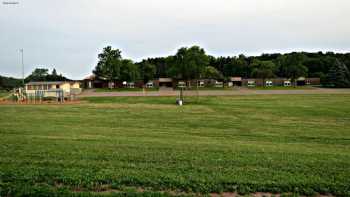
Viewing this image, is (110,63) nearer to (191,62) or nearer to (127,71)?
(127,71)

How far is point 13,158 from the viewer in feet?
21.1

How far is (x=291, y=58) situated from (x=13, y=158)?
92569 mm

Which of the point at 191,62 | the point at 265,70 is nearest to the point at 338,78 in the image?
the point at 265,70

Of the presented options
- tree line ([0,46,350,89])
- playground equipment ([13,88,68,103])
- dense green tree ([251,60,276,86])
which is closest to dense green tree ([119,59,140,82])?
tree line ([0,46,350,89])

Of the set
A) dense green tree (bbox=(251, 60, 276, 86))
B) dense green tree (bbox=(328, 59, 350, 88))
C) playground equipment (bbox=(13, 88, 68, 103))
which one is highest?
dense green tree (bbox=(251, 60, 276, 86))

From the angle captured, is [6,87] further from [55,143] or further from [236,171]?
[236,171]

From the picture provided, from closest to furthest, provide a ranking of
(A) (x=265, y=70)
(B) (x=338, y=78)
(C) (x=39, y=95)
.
Result: 1. (C) (x=39, y=95)
2. (B) (x=338, y=78)
3. (A) (x=265, y=70)

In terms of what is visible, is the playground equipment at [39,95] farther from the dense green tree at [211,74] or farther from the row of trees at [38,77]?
the row of trees at [38,77]

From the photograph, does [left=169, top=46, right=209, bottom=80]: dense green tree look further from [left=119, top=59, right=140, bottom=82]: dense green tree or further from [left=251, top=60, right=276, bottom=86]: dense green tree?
[left=251, top=60, right=276, bottom=86]: dense green tree

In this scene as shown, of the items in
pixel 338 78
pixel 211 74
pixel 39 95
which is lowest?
pixel 39 95

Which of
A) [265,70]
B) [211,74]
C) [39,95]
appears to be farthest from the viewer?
[265,70]

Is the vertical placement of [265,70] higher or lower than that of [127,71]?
higher

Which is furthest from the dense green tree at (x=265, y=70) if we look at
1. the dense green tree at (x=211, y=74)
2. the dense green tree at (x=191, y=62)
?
the dense green tree at (x=191, y=62)

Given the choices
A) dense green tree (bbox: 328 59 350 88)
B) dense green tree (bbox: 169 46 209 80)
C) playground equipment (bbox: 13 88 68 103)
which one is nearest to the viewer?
playground equipment (bbox: 13 88 68 103)
